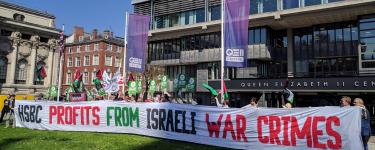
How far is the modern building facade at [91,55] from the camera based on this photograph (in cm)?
7219

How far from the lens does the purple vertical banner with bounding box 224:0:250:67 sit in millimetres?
16750

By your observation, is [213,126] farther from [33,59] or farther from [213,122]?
[33,59]

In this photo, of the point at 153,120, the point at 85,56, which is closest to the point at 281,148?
the point at 153,120

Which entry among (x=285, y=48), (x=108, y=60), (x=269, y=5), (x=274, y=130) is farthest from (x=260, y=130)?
(x=108, y=60)

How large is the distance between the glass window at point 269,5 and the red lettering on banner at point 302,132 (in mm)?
23269

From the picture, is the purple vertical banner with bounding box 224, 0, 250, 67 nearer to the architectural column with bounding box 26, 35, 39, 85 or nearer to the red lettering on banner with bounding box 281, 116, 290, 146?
the red lettering on banner with bounding box 281, 116, 290, 146

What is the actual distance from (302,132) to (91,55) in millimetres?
68161

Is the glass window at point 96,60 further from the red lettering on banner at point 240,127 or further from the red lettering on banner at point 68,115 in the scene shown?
the red lettering on banner at point 240,127

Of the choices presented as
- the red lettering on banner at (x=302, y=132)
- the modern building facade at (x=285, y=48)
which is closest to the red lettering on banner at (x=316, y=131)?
the red lettering on banner at (x=302, y=132)

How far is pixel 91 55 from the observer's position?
73.4 m

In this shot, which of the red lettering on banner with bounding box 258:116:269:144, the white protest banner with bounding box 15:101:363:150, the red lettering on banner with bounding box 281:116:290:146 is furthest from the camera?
the red lettering on banner with bounding box 258:116:269:144

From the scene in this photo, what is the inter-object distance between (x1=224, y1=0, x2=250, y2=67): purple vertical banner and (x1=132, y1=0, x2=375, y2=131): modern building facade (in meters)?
14.1

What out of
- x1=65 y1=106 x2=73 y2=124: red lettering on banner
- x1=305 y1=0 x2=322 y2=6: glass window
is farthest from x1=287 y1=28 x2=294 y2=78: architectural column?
x1=65 y1=106 x2=73 y2=124: red lettering on banner

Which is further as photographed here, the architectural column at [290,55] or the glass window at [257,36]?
the glass window at [257,36]
